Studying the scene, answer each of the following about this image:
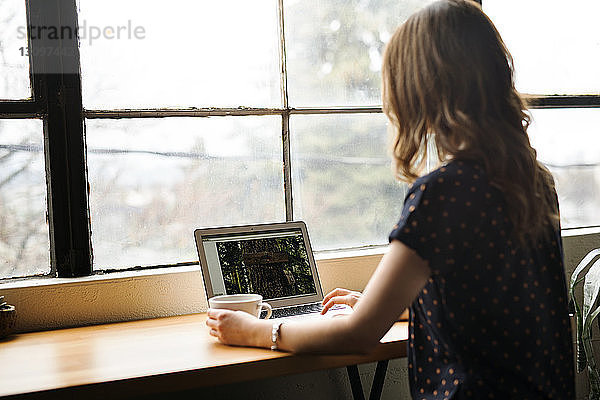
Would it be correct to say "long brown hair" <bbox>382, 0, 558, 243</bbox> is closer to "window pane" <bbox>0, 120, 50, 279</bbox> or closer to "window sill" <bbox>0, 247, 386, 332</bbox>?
"window sill" <bbox>0, 247, 386, 332</bbox>

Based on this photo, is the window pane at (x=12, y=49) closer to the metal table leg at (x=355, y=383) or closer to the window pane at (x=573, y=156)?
the metal table leg at (x=355, y=383)

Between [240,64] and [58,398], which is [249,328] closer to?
[58,398]

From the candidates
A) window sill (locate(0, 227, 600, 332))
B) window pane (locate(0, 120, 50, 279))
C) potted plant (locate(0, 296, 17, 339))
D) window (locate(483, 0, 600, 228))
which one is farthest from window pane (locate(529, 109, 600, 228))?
potted plant (locate(0, 296, 17, 339))

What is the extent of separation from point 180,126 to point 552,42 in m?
1.57

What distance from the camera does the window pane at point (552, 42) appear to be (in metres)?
2.82

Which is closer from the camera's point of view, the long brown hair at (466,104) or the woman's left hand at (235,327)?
the long brown hair at (466,104)

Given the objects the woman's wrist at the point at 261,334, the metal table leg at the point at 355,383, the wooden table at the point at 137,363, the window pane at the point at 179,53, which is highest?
the window pane at the point at 179,53

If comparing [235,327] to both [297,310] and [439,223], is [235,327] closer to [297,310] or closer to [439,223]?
[297,310]

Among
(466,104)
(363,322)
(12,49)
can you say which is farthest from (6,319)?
(466,104)

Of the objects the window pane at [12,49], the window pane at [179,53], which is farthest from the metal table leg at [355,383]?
the window pane at [12,49]

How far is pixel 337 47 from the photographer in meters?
2.50

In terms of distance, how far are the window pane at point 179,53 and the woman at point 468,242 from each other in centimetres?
98

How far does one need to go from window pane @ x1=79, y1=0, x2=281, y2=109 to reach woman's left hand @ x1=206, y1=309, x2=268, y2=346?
0.84m

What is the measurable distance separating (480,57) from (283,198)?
3.74 ft
